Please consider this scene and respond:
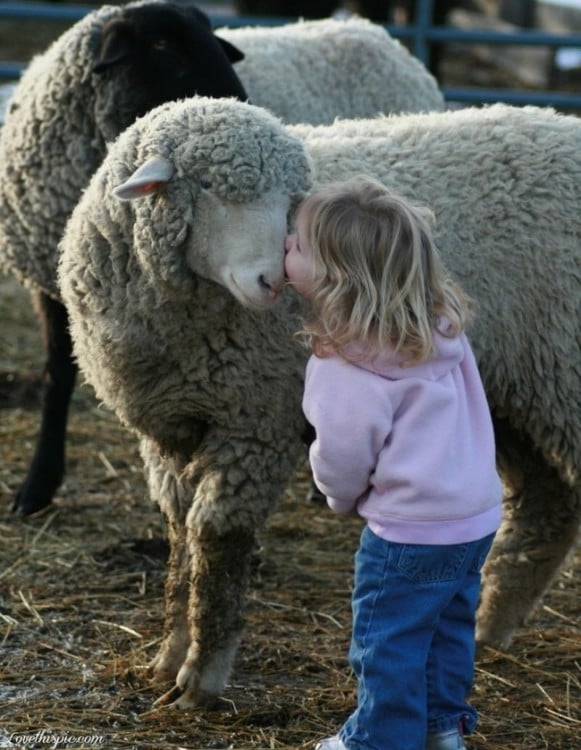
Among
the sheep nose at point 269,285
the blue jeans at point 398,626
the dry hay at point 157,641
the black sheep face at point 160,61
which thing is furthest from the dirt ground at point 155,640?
the black sheep face at point 160,61

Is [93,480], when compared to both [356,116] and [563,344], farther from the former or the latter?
[563,344]

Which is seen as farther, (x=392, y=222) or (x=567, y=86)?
(x=567, y=86)

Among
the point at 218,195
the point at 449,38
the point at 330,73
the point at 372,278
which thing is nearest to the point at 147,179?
the point at 218,195

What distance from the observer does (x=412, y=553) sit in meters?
2.68

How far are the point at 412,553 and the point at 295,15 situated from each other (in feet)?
27.2

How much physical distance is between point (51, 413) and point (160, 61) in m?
1.46

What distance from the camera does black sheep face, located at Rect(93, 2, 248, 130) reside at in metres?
4.40

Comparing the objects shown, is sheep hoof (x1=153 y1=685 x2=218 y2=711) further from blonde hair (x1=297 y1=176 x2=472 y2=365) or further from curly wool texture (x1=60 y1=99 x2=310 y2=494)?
blonde hair (x1=297 y1=176 x2=472 y2=365)

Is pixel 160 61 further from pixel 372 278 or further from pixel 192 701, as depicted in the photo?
pixel 192 701

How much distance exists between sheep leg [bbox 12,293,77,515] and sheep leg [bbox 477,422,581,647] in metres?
1.86

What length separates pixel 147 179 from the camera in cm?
298

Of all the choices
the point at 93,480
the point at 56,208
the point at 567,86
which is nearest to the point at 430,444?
the point at 56,208

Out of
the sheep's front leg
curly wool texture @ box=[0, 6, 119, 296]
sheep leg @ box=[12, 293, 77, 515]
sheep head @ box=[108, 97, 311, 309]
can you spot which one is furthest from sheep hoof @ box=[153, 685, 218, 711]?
curly wool texture @ box=[0, 6, 119, 296]

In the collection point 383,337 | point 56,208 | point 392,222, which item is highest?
point 392,222
